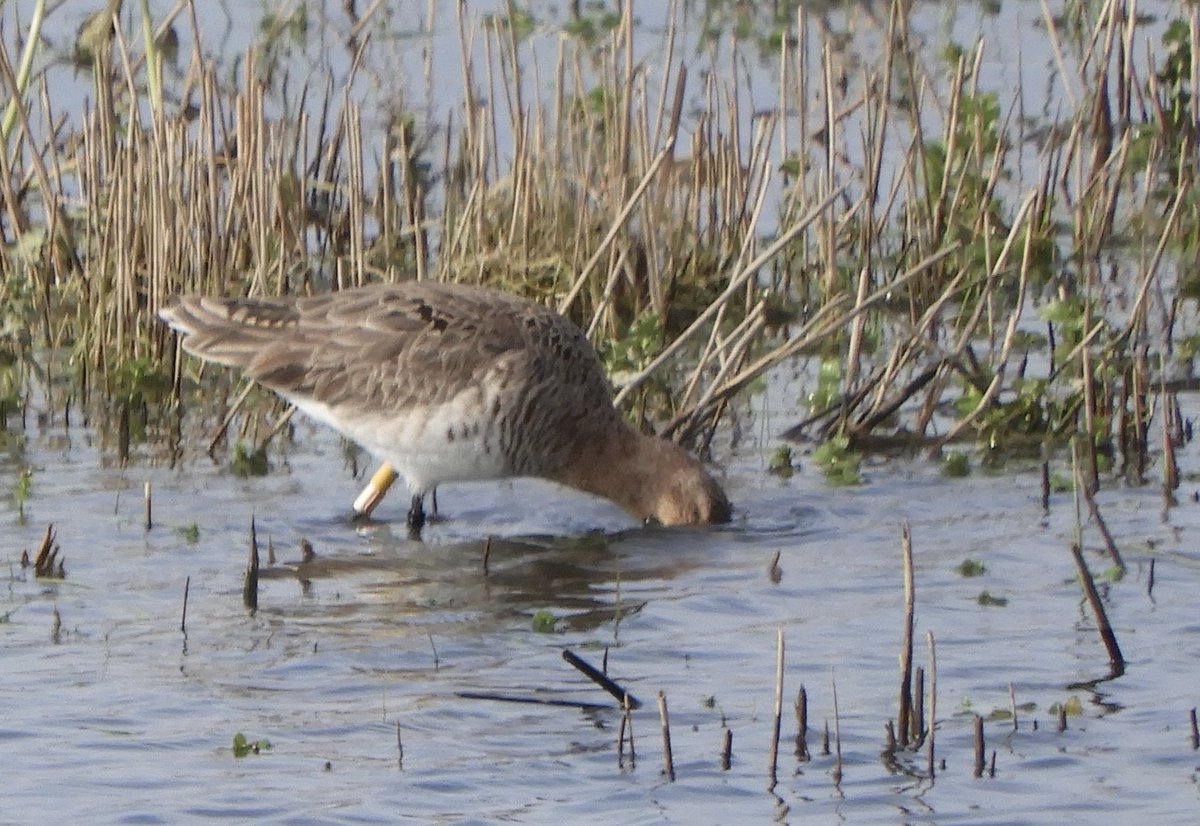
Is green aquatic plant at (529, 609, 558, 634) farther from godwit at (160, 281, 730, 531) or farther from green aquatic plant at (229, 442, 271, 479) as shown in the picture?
green aquatic plant at (229, 442, 271, 479)

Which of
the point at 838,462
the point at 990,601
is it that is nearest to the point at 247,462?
the point at 838,462

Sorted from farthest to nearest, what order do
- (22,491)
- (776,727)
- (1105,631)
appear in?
(22,491)
(1105,631)
(776,727)

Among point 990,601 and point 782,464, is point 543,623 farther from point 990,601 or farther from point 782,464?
point 782,464

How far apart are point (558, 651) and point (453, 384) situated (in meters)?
1.62

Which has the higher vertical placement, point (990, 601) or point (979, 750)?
point (990, 601)

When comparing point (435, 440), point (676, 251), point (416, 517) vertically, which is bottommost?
point (416, 517)

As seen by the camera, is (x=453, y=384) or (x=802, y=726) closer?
(x=802, y=726)

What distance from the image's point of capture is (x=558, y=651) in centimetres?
639

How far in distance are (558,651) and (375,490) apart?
6.14 feet

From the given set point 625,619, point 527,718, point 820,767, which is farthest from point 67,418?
point 820,767

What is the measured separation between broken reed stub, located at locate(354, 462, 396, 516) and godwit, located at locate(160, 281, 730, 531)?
0.13 m

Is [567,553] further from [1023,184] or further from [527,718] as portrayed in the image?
[1023,184]

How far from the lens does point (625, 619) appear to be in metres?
6.74

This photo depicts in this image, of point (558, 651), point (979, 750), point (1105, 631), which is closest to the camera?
point (979, 750)
